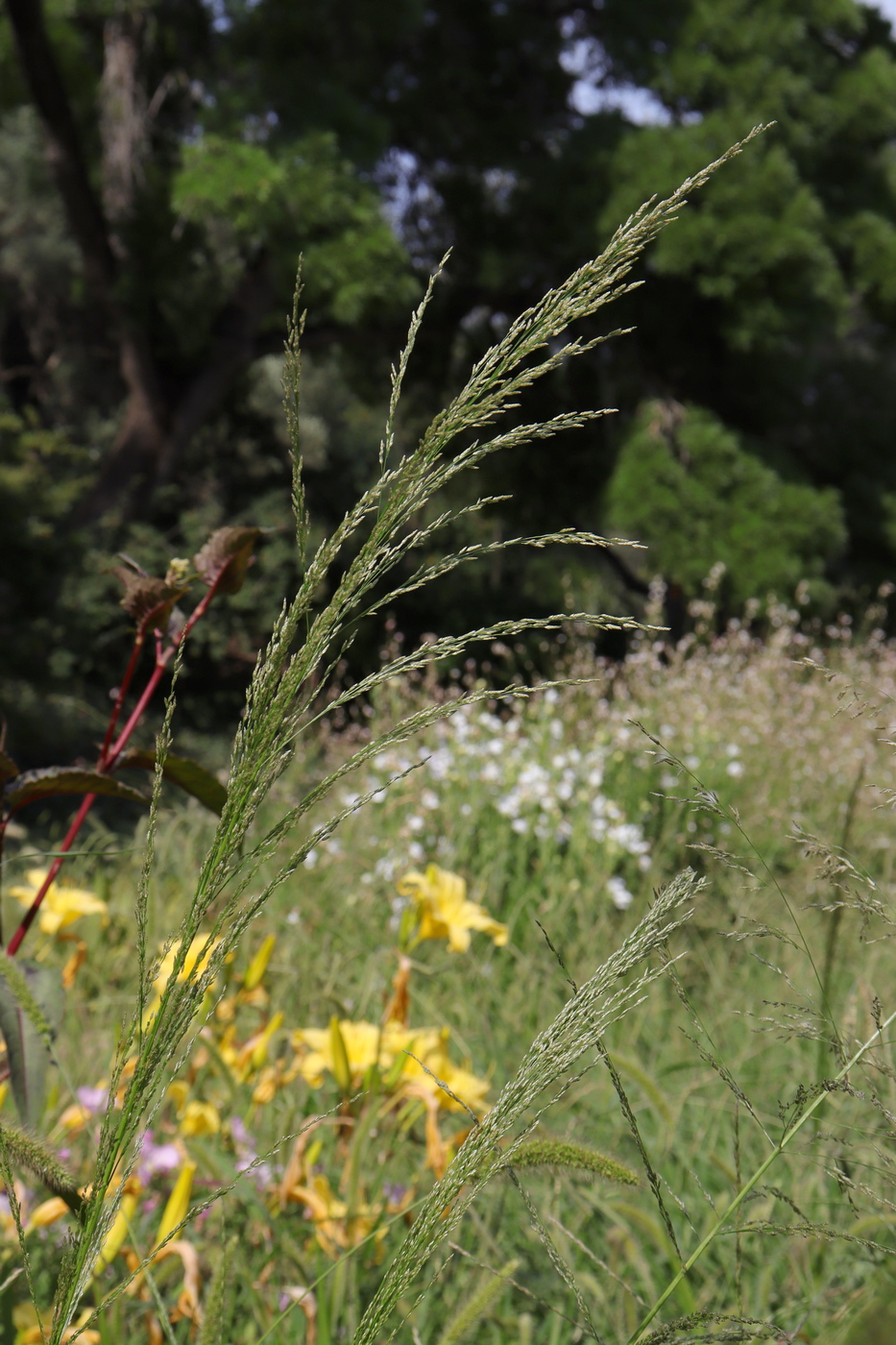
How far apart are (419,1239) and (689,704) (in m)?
4.58

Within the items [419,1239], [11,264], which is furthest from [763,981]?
[11,264]

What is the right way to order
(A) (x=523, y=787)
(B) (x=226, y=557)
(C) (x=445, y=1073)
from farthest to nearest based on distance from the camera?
1. (A) (x=523, y=787)
2. (C) (x=445, y=1073)
3. (B) (x=226, y=557)

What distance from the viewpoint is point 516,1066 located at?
1956mm

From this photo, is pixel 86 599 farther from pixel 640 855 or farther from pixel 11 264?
pixel 11 264

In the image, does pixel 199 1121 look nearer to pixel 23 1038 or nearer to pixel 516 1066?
pixel 23 1038

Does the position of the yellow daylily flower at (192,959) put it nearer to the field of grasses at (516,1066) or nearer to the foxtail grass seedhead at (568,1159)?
the field of grasses at (516,1066)

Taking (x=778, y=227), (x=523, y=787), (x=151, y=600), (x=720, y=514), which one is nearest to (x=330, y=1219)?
(x=151, y=600)

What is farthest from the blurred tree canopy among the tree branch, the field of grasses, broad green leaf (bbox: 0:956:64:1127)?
broad green leaf (bbox: 0:956:64:1127)

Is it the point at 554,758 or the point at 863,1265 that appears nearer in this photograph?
the point at 863,1265

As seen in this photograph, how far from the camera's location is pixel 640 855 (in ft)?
11.7

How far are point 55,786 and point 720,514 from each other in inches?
296

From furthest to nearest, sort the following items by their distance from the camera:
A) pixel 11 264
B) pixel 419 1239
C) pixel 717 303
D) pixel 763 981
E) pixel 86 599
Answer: pixel 11 264 → pixel 717 303 → pixel 86 599 → pixel 763 981 → pixel 419 1239

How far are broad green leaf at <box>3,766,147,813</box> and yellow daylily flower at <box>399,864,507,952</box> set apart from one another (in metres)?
0.54

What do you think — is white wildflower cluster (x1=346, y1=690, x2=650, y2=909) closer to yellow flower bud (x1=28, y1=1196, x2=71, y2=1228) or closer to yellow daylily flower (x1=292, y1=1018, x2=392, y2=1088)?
yellow daylily flower (x1=292, y1=1018, x2=392, y2=1088)
